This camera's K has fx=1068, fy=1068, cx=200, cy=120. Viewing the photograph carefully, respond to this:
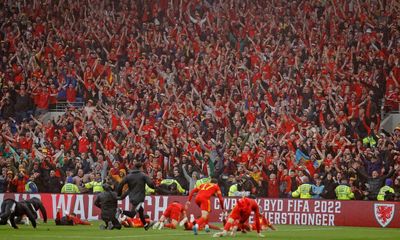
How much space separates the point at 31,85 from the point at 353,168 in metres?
17.9

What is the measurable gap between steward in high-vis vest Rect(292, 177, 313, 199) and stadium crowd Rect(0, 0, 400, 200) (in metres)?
0.15

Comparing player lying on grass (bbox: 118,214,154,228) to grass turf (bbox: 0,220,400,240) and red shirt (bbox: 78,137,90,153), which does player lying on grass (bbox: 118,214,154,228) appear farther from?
red shirt (bbox: 78,137,90,153)

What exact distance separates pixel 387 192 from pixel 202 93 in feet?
38.5

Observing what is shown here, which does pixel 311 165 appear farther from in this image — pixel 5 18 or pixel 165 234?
pixel 5 18

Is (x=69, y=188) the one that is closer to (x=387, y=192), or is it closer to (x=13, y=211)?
(x=13, y=211)

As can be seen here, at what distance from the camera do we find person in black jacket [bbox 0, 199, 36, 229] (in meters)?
30.9

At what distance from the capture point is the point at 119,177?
130 feet

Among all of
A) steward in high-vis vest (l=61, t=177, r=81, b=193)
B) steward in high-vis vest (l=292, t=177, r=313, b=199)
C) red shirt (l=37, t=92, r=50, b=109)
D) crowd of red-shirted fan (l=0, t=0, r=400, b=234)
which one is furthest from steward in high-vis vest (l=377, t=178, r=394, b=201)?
red shirt (l=37, t=92, r=50, b=109)

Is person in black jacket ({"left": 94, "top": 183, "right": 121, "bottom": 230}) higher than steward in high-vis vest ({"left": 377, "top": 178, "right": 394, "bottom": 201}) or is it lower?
lower

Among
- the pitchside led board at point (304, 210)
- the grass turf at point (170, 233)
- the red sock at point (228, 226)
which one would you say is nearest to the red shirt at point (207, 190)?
the grass turf at point (170, 233)

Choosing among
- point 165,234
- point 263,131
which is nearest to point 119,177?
point 263,131

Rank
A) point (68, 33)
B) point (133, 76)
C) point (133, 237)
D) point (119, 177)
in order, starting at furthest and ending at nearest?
point (68, 33) < point (133, 76) < point (119, 177) < point (133, 237)

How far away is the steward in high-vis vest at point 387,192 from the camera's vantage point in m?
34.7

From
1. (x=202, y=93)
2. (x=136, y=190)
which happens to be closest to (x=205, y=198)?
(x=136, y=190)
